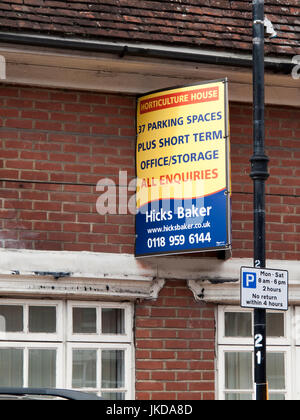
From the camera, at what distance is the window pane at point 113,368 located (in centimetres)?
1150

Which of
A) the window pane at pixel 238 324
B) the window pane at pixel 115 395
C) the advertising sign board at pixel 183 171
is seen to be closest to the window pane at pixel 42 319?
the window pane at pixel 115 395

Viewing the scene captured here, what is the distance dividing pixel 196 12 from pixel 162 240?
266 cm

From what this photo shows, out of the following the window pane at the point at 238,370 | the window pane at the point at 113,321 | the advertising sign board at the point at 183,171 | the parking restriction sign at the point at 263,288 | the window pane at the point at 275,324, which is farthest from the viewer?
the window pane at the point at 275,324

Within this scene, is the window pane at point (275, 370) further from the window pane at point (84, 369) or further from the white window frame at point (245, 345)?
the window pane at point (84, 369)

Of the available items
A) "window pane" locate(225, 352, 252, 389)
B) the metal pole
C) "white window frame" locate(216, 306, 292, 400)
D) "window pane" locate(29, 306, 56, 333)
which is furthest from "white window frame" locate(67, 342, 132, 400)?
the metal pole

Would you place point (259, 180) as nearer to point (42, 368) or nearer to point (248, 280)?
point (248, 280)

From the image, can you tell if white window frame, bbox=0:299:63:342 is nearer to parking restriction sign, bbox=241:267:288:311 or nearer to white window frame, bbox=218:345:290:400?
white window frame, bbox=218:345:290:400

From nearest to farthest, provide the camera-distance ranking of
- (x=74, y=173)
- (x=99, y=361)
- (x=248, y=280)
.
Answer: (x=248, y=280) < (x=99, y=361) < (x=74, y=173)

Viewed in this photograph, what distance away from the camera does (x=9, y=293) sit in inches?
440

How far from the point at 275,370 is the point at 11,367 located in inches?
118

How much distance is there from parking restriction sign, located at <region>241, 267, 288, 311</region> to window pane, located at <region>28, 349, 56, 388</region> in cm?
266

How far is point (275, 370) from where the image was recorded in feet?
39.3

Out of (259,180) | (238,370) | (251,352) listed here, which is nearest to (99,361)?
(238,370)

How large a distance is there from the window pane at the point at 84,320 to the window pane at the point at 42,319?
242 millimetres
